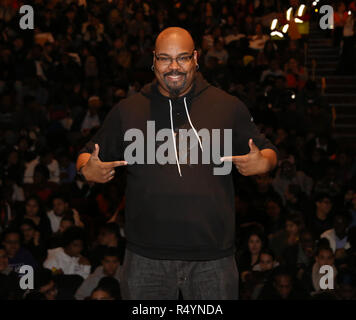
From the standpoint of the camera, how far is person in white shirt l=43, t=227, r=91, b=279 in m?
7.17

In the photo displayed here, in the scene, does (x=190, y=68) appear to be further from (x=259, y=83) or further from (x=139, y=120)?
(x=259, y=83)

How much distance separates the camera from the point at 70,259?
285 inches

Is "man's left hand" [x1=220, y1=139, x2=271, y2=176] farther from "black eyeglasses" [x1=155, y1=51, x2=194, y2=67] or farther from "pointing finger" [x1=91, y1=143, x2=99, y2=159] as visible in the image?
"pointing finger" [x1=91, y1=143, x2=99, y2=159]

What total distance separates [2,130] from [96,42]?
3.83 metres

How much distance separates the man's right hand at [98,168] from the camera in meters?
2.98

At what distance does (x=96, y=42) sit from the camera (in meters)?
14.1

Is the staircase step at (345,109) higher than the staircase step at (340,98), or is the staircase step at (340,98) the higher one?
the staircase step at (340,98)

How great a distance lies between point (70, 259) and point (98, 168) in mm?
4451

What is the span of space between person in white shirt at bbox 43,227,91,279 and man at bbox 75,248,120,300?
38 cm

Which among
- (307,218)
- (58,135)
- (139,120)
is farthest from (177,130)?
(58,135)

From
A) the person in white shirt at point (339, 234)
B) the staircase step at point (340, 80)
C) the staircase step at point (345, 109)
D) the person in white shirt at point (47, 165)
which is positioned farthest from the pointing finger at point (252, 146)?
the staircase step at point (340, 80)

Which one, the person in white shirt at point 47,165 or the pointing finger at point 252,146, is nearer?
the pointing finger at point 252,146

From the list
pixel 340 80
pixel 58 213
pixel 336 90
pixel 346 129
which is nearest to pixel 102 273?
pixel 58 213

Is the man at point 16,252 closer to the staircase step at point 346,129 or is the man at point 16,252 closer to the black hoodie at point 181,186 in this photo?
the black hoodie at point 181,186
